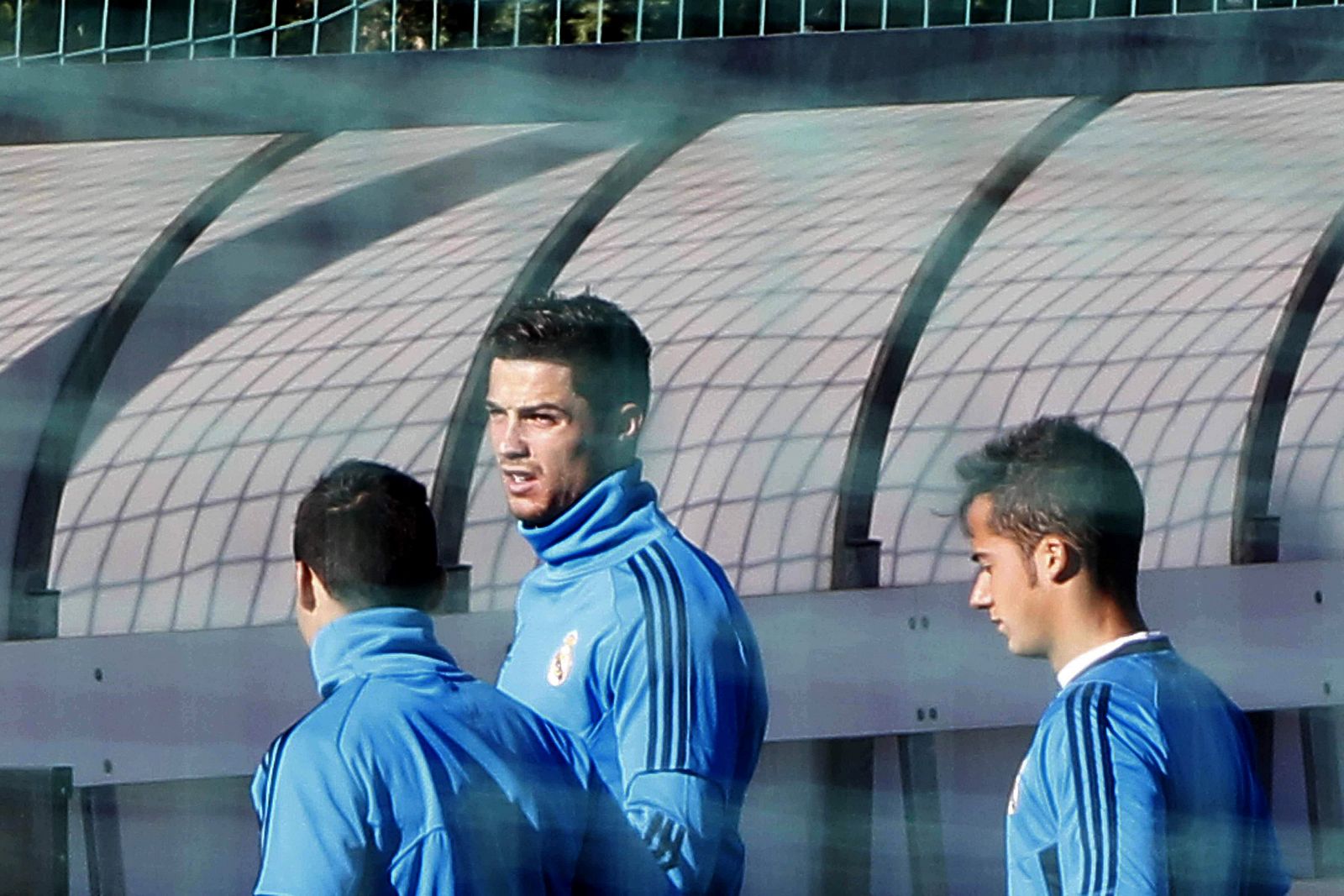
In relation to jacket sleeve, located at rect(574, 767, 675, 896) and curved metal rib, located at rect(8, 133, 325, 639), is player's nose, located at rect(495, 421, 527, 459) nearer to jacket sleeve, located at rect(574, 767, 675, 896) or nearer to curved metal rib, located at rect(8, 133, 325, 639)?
jacket sleeve, located at rect(574, 767, 675, 896)

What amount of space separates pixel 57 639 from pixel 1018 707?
143 centimetres

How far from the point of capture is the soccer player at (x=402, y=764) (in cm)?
164

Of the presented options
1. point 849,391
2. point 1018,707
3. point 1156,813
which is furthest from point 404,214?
point 1156,813

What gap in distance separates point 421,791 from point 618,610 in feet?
0.98

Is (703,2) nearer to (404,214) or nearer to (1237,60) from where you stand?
(404,214)

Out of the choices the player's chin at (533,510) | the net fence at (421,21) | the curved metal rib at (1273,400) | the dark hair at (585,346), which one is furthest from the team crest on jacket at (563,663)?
the curved metal rib at (1273,400)

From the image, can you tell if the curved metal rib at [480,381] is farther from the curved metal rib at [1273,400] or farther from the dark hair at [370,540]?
the dark hair at [370,540]

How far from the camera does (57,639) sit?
3.08m

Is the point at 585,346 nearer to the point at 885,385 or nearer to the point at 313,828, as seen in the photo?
the point at 313,828

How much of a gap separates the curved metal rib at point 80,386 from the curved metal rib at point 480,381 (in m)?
0.44

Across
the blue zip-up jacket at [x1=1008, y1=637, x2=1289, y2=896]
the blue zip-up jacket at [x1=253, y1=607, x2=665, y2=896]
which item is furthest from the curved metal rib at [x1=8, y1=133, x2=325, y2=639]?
the blue zip-up jacket at [x1=1008, y1=637, x2=1289, y2=896]

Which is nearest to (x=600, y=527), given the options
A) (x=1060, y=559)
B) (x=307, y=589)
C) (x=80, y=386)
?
(x=307, y=589)

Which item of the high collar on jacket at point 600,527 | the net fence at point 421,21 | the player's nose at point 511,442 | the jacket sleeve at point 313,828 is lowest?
the jacket sleeve at point 313,828

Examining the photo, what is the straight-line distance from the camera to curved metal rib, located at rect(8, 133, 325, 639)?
294 centimetres
